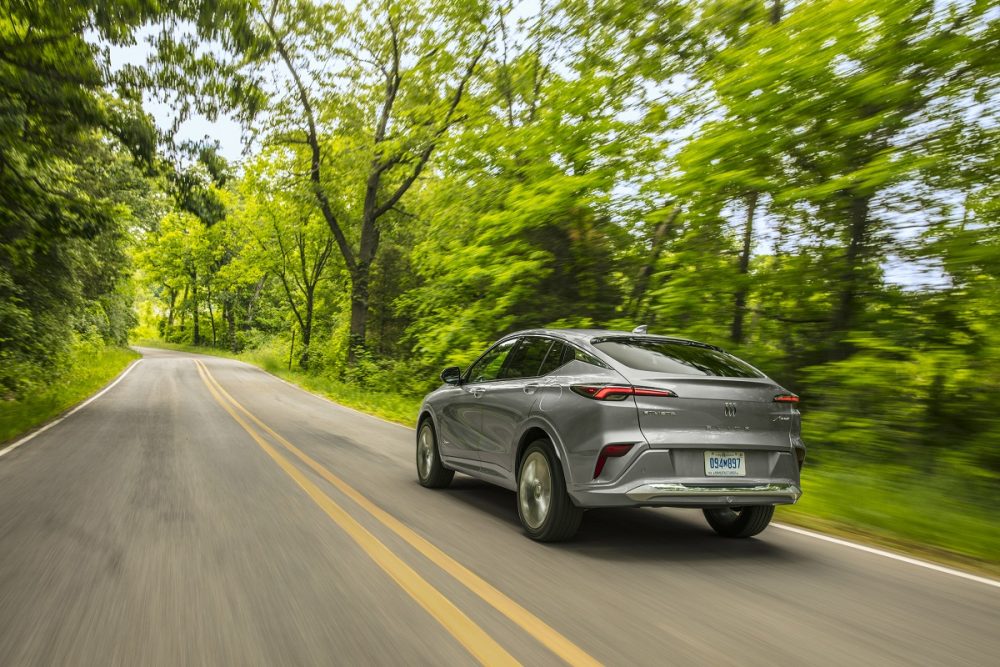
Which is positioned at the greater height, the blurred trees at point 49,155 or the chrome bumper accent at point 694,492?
the blurred trees at point 49,155

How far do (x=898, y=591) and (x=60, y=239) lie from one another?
14112mm

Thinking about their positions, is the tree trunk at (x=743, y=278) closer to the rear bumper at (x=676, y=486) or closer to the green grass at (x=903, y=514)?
the green grass at (x=903, y=514)

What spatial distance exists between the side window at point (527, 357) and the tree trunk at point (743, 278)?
463cm

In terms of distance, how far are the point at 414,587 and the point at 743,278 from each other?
723 centimetres

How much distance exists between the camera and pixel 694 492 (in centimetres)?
468

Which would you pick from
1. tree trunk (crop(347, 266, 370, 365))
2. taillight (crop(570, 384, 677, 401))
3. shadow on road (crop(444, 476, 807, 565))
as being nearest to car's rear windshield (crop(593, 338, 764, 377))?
taillight (crop(570, 384, 677, 401))

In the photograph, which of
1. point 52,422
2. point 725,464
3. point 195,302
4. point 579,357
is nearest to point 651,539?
point 725,464

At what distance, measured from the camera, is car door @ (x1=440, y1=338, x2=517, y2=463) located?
21.9 feet

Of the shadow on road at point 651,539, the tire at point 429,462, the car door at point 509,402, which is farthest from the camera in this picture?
the tire at point 429,462

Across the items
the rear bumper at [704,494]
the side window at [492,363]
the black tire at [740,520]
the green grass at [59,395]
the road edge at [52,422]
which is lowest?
the road edge at [52,422]

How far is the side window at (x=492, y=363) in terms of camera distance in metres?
6.75

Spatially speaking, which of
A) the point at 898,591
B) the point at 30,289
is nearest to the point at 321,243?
the point at 30,289

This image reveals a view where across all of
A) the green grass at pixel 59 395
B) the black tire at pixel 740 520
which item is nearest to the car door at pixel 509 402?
Result: the black tire at pixel 740 520

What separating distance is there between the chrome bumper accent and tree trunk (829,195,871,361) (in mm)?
4740
